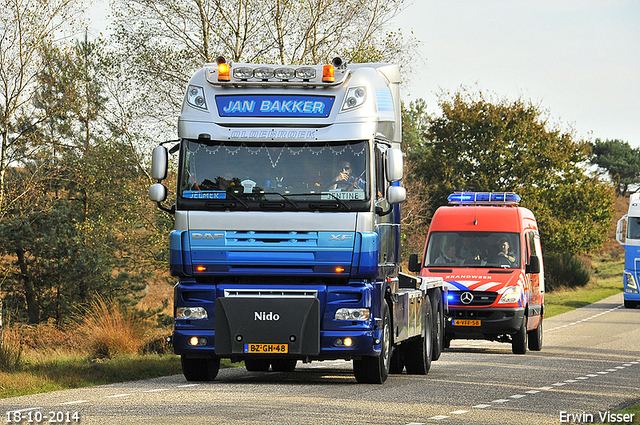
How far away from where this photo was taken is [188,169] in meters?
12.5

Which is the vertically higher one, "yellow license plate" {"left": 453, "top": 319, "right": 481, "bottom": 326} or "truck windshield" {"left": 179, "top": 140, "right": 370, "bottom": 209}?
"truck windshield" {"left": 179, "top": 140, "right": 370, "bottom": 209}

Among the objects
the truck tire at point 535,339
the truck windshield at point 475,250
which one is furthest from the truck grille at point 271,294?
the truck tire at point 535,339

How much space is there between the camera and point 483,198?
870 inches

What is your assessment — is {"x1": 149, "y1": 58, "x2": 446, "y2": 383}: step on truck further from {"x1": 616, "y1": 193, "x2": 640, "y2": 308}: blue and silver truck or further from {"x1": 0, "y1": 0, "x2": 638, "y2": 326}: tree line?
{"x1": 616, "y1": 193, "x2": 640, "y2": 308}: blue and silver truck

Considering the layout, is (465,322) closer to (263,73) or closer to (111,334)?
(111,334)

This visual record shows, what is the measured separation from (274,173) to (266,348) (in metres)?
2.21

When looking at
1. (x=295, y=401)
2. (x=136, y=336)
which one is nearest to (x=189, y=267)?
(x=295, y=401)

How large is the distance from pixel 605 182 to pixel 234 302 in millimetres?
38977

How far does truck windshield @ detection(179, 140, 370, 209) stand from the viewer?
40.3 feet

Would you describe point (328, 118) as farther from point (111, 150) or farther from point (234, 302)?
point (111, 150)

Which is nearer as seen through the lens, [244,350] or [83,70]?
[244,350]

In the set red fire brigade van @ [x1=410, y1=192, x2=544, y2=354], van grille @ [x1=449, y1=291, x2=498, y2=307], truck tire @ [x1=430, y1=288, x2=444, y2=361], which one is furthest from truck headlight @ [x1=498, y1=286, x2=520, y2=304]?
truck tire @ [x1=430, y1=288, x2=444, y2=361]

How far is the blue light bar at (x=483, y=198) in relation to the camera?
72.1 ft

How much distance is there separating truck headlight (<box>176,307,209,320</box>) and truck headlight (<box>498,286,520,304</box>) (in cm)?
872
